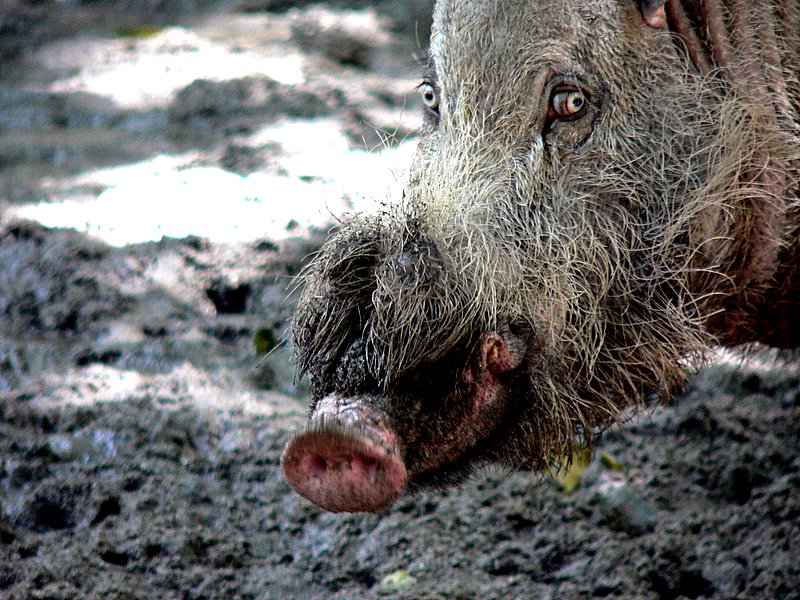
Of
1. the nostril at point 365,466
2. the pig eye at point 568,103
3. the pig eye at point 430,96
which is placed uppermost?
the pig eye at point 568,103

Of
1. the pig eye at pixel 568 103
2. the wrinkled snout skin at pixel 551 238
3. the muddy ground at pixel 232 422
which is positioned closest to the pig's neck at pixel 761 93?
the wrinkled snout skin at pixel 551 238

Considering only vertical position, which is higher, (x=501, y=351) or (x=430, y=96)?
(x=430, y=96)

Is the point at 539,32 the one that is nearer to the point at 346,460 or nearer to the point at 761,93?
the point at 761,93

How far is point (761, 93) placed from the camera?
2.81 m

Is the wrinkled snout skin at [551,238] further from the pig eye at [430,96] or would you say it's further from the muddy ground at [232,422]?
the muddy ground at [232,422]

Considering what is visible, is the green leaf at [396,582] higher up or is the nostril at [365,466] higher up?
the nostril at [365,466]

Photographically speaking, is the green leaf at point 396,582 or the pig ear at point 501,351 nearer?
the pig ear at point 501,351

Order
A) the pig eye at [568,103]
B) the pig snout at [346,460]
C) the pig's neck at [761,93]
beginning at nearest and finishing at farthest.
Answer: the pig snout at [346,460]
the pig eye at [568,103]
the pig's neck at [761,93]

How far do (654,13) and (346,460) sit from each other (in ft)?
4.61

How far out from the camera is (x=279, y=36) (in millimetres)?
6973

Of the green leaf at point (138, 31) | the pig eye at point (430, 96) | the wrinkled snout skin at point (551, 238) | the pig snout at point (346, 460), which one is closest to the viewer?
the pig snout at point (346, 460)

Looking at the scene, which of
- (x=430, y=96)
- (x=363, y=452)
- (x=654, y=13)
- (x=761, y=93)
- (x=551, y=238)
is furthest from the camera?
(x=430, y=96)

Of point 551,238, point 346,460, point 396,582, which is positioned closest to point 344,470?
point 346,460

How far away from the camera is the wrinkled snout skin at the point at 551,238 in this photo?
2.32 m
